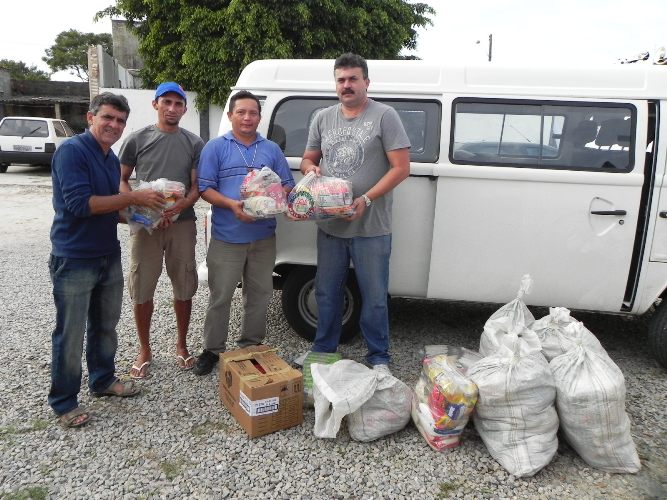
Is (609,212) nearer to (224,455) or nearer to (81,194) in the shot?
(224,455)

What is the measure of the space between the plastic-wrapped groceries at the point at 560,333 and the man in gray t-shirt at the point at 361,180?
3.38 feet

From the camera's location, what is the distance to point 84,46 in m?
43.3

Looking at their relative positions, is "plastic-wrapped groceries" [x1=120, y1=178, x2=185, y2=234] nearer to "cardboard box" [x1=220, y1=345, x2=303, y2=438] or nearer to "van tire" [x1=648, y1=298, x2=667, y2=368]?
"cardboard box" [x1=220, y1=345, x2=303, y2=438]

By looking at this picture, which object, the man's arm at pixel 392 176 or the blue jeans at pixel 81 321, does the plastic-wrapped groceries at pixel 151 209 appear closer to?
the blue jeans at pixel 81 321

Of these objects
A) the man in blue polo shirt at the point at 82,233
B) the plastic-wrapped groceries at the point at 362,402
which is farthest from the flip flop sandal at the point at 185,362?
the plastic-wrapped groceries at the point at 362,402

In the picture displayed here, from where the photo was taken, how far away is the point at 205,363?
3.70m

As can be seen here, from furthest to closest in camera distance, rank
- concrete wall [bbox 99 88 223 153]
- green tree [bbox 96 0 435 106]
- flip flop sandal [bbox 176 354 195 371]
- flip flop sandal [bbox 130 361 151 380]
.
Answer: concrete wall [bbox 99 88 223 153] → green tree [bbox 96 0 435 106] → flip flop sandal [bbox 176 354 195 371] → flip flop sandal [bbox 130 361 151 380]

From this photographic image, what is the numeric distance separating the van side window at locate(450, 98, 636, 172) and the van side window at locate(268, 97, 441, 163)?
0.14m

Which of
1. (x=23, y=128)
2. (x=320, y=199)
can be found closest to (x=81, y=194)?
(x=320, y=199)

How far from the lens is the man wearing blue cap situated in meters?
3.35

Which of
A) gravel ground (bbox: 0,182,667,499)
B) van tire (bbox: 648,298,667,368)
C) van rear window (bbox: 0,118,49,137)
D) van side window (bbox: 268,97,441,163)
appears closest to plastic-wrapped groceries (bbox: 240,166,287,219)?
van side window (bbox: 268,97,441,163)

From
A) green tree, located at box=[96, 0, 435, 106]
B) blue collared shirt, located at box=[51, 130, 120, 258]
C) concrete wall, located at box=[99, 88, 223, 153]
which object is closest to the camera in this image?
blue collared shirt, located at box=[51, 130, 120, 258]

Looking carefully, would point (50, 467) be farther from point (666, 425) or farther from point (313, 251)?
point (666, 425)

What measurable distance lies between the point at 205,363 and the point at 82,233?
53.3 inches
